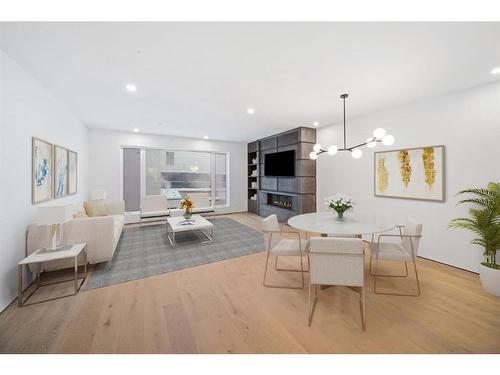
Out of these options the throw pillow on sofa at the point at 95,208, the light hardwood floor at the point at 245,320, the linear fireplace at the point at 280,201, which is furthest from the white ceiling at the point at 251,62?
the linear fireplace at the point at 280,201

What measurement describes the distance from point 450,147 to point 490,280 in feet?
5.85

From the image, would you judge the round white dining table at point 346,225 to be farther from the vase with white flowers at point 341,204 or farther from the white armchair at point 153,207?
the white armchair at point 153,207

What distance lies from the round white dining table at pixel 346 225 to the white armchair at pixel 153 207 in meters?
3.79

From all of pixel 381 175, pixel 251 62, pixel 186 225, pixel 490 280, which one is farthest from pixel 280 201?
pixel 251 62

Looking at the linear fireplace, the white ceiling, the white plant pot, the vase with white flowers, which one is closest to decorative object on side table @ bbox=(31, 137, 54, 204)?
the white ceiling

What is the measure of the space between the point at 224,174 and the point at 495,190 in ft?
20.2

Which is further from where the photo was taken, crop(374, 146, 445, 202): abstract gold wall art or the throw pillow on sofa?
the throw pillow on sofa

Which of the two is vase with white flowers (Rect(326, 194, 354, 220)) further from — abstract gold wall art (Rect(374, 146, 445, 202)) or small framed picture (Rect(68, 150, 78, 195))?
small framed picture (Rect(68, 150, 78, 195))

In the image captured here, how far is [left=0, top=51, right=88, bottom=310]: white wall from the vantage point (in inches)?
73.0

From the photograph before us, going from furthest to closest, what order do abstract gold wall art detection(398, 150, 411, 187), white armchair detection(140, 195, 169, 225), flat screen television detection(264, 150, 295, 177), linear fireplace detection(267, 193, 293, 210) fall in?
linear fireplace detection(267, 193, 293, 210) < flat screen television detection(264, 150, 295, 177) < white armchair detection(140, 195, 169, 225) < abstract gold wall art detection(398, 150, 411, 187)

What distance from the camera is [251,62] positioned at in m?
2.03

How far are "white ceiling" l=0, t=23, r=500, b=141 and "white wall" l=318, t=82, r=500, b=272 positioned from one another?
219mm

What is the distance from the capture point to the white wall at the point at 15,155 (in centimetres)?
185

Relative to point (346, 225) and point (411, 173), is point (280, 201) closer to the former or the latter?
point (411, 173)
